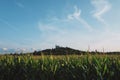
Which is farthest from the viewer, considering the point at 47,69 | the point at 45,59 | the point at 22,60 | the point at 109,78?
the point at 22,60

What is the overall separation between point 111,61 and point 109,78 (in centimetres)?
92

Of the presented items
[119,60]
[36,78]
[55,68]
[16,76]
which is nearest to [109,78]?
[119,60]

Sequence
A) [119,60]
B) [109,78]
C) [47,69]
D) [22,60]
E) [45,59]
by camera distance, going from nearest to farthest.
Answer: [109,78]
[119,60]
[47,69]
[45,59]
[22,60]

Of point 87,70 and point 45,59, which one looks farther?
point 45,59

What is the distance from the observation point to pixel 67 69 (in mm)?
8750

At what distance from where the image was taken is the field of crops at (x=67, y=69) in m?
8.14

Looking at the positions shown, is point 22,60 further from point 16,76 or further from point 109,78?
point 109,78

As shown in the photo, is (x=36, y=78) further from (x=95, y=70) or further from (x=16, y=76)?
(x=95, y=70)

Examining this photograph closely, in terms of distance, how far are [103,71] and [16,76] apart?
3855 millimetres

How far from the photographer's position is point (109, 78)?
7953mm

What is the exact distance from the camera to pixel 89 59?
906 cm

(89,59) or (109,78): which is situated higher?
(89,59)

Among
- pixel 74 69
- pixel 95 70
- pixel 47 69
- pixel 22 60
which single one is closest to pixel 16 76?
pixel 22 60

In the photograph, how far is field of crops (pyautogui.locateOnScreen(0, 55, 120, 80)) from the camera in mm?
8141
